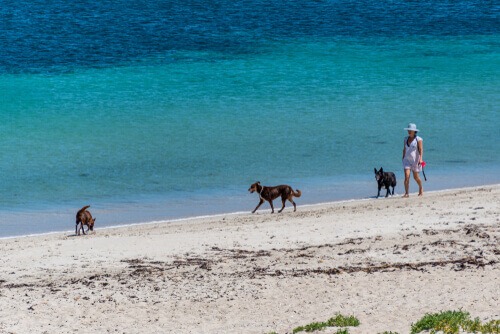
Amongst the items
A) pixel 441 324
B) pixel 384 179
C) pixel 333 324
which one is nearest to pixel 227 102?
pixel 384 179

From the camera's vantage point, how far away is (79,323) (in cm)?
1126

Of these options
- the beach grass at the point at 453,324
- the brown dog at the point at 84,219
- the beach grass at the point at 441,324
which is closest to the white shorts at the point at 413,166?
the brown dog at the point at 84,219

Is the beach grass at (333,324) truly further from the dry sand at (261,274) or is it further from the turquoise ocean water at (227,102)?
the turquoise ocean water at (227,102)

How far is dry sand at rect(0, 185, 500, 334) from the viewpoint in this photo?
1123cm

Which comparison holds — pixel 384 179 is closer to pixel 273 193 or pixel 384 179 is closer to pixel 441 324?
pixel 273 193

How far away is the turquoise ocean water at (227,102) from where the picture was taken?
21.4 m

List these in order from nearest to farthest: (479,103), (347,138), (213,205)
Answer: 1. (213,205)
2. (347,138)
3. (479,103)

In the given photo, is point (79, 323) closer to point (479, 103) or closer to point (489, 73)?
point (479, 103)

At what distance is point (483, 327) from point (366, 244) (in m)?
4.56

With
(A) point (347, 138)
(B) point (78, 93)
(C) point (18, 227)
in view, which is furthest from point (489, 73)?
(C) point (18, 227)

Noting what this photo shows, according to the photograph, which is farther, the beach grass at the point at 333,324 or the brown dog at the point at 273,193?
the brown dog at the point at 273,193

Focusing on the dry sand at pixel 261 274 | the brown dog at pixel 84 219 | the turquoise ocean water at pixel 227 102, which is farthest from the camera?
the turquoise ocean water at pixel 227 102

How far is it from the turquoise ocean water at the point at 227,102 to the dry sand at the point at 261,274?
3.65 m

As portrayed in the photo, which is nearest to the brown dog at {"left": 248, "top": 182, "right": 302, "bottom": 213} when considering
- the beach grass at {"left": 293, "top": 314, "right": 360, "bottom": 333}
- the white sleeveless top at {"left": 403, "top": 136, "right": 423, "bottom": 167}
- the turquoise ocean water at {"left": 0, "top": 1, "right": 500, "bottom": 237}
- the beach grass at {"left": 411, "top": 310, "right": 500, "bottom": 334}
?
the turquoise ocean water at {"left": 0, "top": 1, "right": 500, "bottom": 237}
